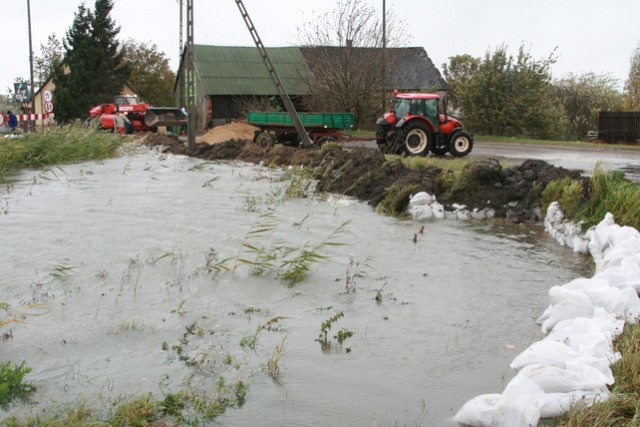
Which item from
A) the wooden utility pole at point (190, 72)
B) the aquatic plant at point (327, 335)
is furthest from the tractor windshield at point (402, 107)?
the aquatic plant at point (327, 335)

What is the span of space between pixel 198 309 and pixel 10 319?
1663 mm

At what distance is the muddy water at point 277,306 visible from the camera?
502 cm

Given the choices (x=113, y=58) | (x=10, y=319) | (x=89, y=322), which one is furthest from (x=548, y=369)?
(x=113, y=58)

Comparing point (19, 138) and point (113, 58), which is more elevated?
point (113, 58)

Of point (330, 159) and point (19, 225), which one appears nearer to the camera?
point (19, 225)

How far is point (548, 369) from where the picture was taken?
176 inches

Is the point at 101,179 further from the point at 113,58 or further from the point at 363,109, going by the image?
the point at 113,58

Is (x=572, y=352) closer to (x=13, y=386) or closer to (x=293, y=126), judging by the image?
(x=13, y=386)

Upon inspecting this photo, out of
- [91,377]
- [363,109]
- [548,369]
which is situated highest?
[363,109]

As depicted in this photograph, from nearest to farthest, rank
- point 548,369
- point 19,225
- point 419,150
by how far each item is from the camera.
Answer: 1. point 548,369
2. point 19,225
3. point 419,150

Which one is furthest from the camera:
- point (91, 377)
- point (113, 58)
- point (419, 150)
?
point (113, 58)

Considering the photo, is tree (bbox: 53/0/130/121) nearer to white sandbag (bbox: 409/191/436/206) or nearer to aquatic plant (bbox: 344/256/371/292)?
white sandbag (bbox: 409/191/436/206)

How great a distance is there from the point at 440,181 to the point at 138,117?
78.1ft

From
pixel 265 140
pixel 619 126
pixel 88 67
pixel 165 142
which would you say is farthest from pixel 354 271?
pixel 88 67
